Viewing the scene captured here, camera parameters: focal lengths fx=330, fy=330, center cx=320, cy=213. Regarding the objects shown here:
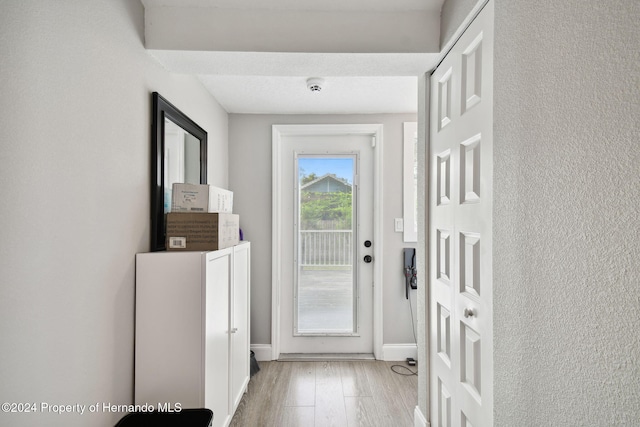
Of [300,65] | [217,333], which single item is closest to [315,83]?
[300,65]

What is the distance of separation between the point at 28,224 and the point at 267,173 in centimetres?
215

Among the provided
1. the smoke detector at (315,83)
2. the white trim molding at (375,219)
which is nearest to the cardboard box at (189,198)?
the smoke detector at (315,83)

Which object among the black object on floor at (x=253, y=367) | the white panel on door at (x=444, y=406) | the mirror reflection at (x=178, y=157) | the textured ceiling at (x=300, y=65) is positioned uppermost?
the textured ceiling at (x=300, y=65)

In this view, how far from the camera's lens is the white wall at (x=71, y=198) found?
2.93ft

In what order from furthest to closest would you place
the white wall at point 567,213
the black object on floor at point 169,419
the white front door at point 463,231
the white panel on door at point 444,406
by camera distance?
the white panel on door at point 444,406, the black object on floor at point 169,419, the white front door at point 463,231, the white wall at point 567,213

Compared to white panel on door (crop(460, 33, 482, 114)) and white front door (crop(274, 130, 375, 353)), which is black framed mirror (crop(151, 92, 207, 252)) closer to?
white front door (crop(274, 130, 375, 353))

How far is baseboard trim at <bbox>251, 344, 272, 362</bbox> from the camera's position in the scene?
117 inches

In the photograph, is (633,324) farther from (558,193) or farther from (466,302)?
(466,302)

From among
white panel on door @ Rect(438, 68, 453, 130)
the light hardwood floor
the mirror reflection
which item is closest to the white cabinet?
the mirror reflection

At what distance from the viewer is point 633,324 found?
2.02ft

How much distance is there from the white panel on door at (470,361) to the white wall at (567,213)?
156 millimetres

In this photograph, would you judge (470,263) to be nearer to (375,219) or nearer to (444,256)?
(444,256)

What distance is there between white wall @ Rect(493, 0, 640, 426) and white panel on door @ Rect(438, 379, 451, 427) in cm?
50

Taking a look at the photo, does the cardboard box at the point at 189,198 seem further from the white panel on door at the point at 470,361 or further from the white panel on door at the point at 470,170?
the white panel on door at the point at 470,361
